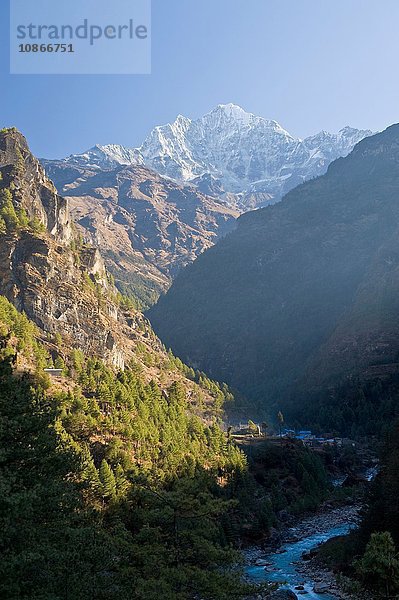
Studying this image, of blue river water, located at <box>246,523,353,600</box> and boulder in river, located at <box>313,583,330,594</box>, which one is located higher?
boulder in river, located at <box>313,583,330,594</box>

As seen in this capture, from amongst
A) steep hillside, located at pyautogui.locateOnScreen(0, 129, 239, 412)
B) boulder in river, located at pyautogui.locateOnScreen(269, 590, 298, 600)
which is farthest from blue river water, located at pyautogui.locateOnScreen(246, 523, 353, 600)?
steep hillside, located at pyautogui.locateOnScreen(0, 129, 239, 412)

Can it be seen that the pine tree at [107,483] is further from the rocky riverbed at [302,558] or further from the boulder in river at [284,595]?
the boulder in river at [284,595]

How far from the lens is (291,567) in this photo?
5894 cm

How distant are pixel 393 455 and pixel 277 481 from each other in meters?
46.6

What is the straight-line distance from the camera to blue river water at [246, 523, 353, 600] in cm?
5100

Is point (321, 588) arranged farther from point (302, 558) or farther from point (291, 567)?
point (302, 558)

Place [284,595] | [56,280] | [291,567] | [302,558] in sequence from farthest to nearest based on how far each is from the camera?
1. [56,280]
2. [302,558]
3. [291,567]
4. [284,595]

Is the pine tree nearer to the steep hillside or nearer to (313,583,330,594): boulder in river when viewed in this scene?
(313,583,330,594): boulder in river

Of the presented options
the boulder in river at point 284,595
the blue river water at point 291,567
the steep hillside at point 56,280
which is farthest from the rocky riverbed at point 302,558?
the steep hillside at point 56,280

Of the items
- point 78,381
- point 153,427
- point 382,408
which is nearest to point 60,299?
point 78,381

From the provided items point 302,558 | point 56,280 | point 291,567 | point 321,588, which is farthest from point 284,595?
point 56,280

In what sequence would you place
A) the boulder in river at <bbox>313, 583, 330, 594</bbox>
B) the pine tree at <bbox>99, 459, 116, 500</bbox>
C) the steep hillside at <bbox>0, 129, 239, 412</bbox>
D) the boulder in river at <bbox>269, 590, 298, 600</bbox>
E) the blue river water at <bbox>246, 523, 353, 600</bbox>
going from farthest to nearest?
the steep hillside at <bbox>0, 129, 239, 412</bbox> → the pine tree at <bbox>99, 459, 116, 500</bbox> → the blue river water at <bbox>246, 523, 353, 600</bbox> → the boulder in river at <bbox>313, 583, 330, 594</bbox> → the boulder in river at <bbox>269, 590, 298, 600</bbox>

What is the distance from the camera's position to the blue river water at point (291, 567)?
167ft

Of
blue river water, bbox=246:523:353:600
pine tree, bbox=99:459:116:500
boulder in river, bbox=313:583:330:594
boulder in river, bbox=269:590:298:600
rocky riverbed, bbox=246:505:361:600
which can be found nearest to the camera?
boulder in river, bbox=269:590:298:600
